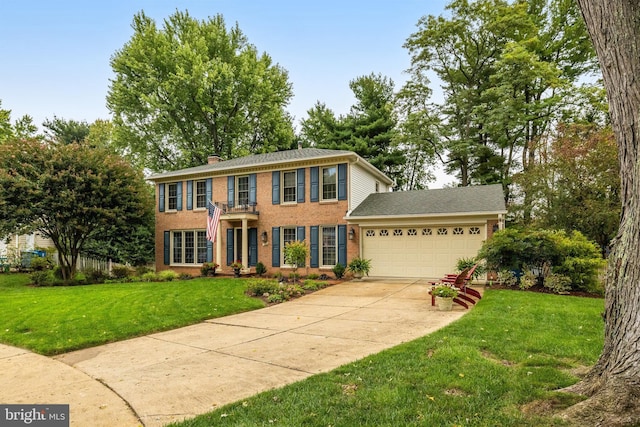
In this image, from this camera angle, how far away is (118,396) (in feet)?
13.3

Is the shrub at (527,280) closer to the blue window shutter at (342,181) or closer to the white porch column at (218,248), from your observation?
the blue window shutter at (342,181)

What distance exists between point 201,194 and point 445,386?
1764 centimetres

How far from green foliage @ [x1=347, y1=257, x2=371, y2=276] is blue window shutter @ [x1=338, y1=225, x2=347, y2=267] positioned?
2.23 ft

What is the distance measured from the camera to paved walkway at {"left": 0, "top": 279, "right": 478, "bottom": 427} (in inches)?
152

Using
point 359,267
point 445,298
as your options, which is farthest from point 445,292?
point 359,267

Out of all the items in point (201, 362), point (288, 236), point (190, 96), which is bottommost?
point (201, 362)

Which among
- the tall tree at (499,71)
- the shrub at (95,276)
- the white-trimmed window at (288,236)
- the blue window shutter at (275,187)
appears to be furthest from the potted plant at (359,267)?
the tall tree at (499,71)

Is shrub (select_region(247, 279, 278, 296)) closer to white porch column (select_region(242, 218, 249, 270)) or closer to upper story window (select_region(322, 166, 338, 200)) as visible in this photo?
white porch column (select_region(242, 218, 249, 270))

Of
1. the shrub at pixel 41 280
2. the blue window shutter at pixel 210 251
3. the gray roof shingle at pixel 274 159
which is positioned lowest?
the shrub at pixel 41 280

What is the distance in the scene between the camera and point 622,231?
3.40 meters

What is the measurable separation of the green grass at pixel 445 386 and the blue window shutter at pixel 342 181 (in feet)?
33.8

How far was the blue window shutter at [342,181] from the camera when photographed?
52.9ft

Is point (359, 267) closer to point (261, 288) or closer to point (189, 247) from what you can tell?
point (261, 288)

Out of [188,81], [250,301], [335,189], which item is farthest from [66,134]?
[250,301]
